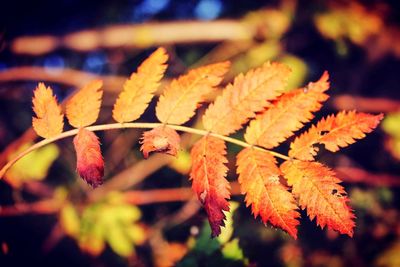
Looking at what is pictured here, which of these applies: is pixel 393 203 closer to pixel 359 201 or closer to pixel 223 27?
pixel 359 201

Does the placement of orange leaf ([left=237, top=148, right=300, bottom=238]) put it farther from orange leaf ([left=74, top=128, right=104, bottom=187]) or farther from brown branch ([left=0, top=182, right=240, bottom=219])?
brown branch ([left=0, top=182, right=240, bottom=219])

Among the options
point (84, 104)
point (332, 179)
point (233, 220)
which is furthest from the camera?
point (233, 220)

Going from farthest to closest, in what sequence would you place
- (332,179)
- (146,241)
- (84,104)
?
(146,241) → (84,104) → (332,179)

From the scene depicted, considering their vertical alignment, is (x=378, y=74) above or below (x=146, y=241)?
above

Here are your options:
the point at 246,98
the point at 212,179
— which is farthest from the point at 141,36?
the point at 212,179

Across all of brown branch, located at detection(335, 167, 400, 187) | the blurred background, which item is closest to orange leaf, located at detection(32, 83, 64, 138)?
the blurred background

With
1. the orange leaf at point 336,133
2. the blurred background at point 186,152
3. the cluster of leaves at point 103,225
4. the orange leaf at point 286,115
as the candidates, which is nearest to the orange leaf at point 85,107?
the orange leaf at point 286,115

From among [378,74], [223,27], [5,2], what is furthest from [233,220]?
[5,2]
